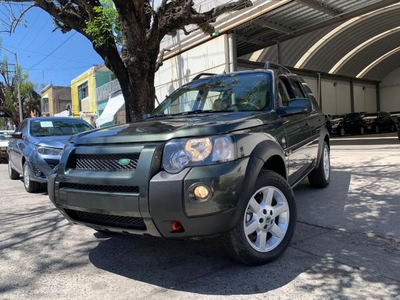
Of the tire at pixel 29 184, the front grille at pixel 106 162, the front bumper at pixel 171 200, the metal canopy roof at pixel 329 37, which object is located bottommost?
the tire at pixel 29 184

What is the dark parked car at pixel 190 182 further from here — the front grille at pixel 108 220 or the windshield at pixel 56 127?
the windshield at pixel 56 127

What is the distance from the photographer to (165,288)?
3.00 meters

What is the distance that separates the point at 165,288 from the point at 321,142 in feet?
12.7

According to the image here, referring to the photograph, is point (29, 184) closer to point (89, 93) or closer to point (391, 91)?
point (89, 93)

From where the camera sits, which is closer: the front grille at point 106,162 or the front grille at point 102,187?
the front grille at point 102,187

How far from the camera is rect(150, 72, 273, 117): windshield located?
13.6 ft

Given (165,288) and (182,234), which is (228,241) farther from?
(165,288)

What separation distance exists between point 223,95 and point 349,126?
23536 millimetres

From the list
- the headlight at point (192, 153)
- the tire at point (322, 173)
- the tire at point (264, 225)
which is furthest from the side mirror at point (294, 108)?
the tire at point (322, 173)

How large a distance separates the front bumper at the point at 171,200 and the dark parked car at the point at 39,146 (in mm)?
4024

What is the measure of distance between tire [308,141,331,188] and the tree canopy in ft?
12.6

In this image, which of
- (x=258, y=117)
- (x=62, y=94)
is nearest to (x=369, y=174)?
(x=258, y=117)

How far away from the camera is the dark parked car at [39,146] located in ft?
22.3

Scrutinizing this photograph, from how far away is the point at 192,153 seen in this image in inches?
113
